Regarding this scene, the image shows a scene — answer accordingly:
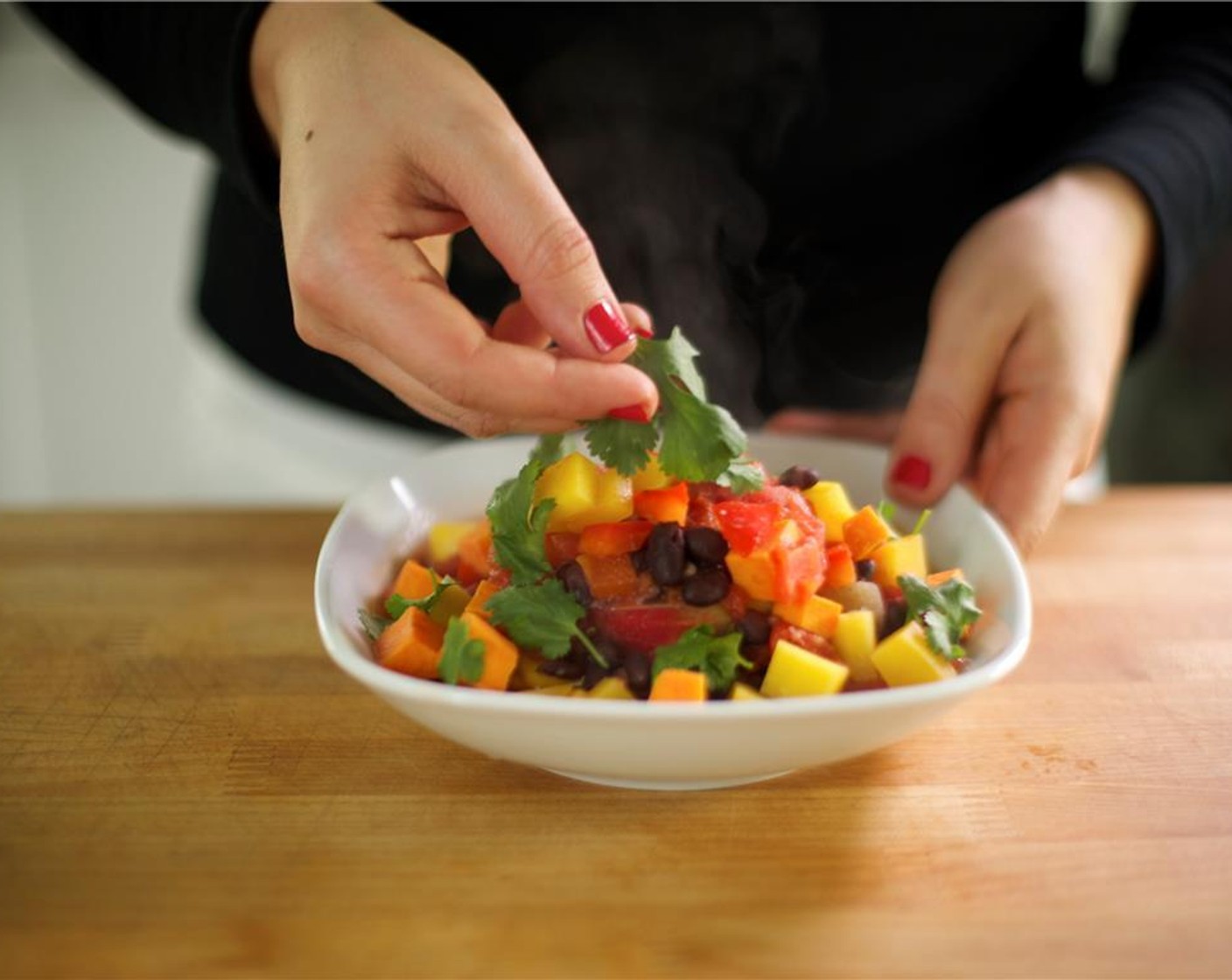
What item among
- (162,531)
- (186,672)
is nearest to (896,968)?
(186,672)

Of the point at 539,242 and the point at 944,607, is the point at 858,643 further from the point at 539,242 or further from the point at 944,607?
the point at 539,242

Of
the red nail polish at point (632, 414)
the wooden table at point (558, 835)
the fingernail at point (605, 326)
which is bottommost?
the wooden table at point (558, 835)

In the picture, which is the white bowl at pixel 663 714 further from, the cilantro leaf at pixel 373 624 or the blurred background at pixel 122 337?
the blurred background at pixel 122 337

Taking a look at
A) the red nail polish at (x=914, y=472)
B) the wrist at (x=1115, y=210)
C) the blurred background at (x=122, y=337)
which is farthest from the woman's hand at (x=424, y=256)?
the blurred background at (x=122, y=337)

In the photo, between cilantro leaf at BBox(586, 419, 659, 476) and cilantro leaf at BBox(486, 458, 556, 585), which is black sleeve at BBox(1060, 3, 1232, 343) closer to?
cilantro leaf at BBox(586, 419, 659, 476)

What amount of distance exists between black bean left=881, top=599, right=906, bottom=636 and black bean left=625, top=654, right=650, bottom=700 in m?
0.30

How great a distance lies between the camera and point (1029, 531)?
1.82 metres

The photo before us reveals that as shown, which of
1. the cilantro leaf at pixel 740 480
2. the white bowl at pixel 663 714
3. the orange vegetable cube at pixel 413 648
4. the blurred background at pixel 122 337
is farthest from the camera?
the blurred background at pixel 122 337

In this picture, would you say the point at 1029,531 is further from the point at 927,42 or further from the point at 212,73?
the point at 212,73

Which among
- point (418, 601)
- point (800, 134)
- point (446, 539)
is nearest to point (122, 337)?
point (800, 134)

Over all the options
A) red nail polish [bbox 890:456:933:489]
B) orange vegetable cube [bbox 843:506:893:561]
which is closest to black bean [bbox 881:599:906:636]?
orange vegetable cube [bbox 843:506:893:561]

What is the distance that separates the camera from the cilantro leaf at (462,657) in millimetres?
1312

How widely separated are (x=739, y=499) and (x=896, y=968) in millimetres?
551

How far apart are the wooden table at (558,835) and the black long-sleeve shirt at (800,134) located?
30.9 inches
